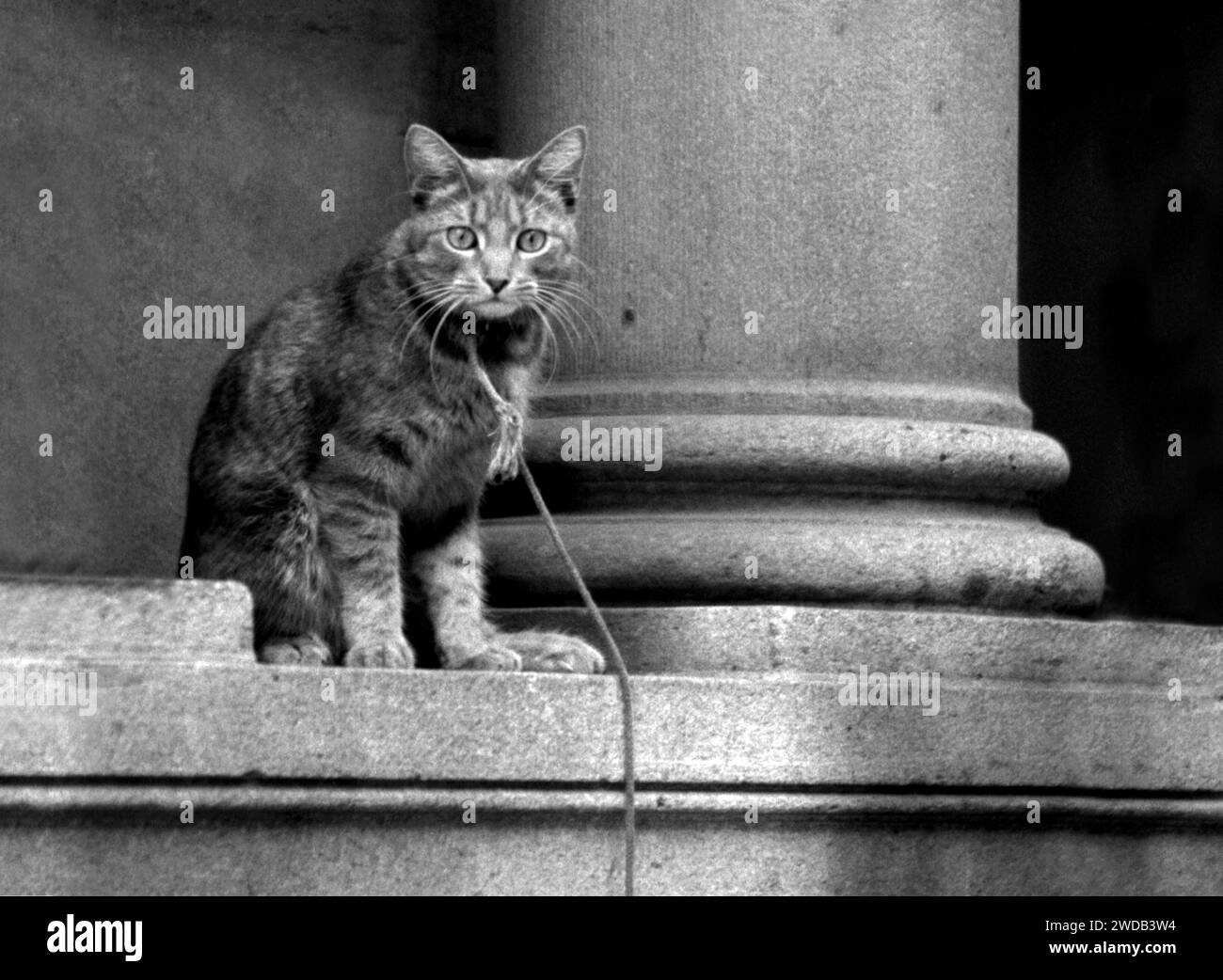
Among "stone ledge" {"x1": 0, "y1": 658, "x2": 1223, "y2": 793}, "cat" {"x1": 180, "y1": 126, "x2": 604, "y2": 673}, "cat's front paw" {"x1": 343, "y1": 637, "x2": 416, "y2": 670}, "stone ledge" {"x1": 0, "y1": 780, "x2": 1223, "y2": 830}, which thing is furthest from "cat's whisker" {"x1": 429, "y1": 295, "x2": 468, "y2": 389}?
"stone ledge" {"x1": 0, "y1": 780, "x2": 1223, "y2": 830}

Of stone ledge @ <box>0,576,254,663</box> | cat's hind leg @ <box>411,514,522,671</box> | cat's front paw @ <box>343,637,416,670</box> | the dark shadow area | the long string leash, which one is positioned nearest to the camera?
stone ledge @ <box>0,576,254,663</box>

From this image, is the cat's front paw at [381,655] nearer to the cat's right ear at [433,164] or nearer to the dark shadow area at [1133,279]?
the cat's right ear at [433,164]

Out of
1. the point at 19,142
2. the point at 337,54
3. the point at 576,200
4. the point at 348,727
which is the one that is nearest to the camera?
the point at 348,727

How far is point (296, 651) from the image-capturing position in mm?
5570

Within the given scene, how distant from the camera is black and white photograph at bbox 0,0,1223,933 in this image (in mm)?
4734

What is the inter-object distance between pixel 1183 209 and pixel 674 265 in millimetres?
2630

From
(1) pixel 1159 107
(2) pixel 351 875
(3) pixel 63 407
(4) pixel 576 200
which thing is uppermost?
(1) pixel 1159 107

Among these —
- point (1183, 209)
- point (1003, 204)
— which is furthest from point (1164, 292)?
point (1003, 204)

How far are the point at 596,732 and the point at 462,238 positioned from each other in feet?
4.42

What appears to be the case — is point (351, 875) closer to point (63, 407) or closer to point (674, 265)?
point (674, 265)

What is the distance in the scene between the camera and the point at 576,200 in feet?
19.2

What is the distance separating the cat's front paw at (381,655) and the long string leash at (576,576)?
1.46 feet

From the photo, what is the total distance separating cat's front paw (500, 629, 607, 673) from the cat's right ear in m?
1.12

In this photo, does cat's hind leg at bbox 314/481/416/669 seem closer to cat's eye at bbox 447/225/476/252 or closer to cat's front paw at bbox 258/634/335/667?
cat's front paw at bbox 258/634/335/667
